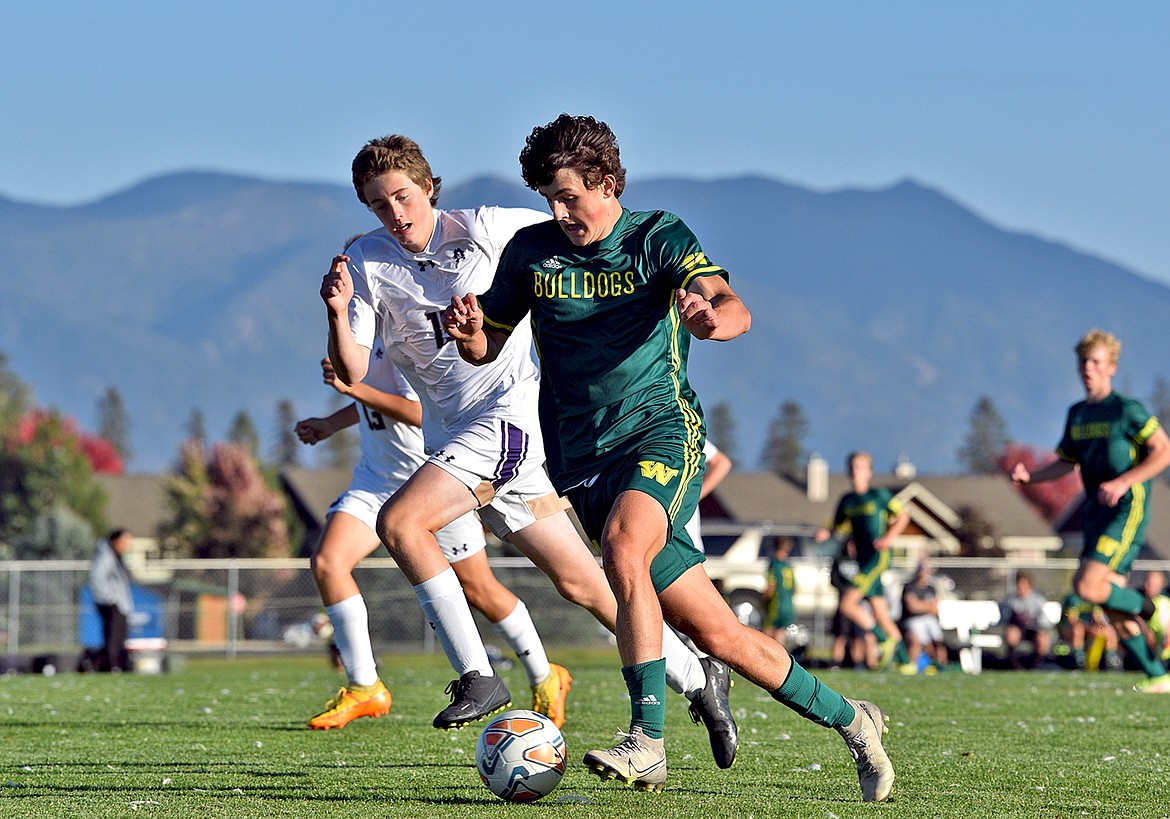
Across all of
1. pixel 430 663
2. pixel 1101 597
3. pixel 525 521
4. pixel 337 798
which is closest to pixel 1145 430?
pixel 1101 597

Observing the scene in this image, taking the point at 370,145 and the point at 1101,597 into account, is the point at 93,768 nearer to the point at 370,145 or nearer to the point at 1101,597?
the point at 370,145

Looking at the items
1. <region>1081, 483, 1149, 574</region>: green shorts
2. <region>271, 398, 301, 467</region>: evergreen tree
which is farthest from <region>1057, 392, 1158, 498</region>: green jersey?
<region>271, 398, 301, 467</region>: evergreen tree

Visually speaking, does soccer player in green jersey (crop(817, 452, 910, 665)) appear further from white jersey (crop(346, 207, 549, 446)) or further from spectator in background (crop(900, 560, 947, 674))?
white jersey (crop(346, 207, 549, 446))

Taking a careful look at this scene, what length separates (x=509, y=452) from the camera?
6703 millimetres

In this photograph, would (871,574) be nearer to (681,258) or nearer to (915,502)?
(681,258)

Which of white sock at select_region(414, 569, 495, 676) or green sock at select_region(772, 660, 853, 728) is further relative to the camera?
white sock at select_region(414, 569, 495, 676)

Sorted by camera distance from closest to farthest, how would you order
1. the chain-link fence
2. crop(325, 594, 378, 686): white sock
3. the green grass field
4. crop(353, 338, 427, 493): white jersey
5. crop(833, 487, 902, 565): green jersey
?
1. the green grass field
2. crop(325, 594, 378, 686): white sock
3. crop(353, 338, 427, 493): white jersey
4. crop(833, 487, 902, 565): green jersey
5. the chain-link fence

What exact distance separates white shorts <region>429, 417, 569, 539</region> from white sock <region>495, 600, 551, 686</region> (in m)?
0.80

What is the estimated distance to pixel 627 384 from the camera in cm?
538

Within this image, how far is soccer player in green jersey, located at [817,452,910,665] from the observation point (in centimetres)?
1647

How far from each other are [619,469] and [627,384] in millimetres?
286

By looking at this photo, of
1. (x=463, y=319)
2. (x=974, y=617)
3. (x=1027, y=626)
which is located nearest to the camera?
(x=463, y=319)

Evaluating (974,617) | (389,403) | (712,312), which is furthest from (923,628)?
(712,312)

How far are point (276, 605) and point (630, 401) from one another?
94.3ft
